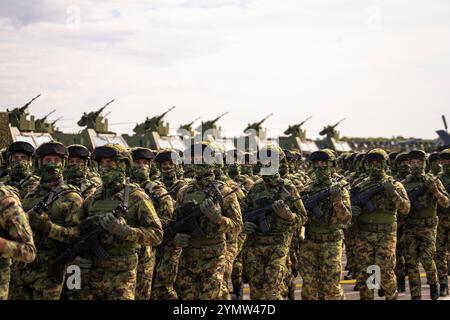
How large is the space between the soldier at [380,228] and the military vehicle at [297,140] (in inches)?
1095

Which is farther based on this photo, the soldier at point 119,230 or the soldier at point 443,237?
the soldier at point 443,237

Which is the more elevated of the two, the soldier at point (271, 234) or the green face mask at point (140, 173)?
the green face mask at point (140, 173)

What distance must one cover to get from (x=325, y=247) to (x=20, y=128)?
752 inches

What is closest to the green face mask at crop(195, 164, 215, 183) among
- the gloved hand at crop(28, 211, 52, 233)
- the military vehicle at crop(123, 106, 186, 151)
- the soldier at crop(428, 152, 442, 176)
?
the gloved hand at crop(28, 211, 52, 233)

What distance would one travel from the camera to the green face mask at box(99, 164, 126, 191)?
6.78 m

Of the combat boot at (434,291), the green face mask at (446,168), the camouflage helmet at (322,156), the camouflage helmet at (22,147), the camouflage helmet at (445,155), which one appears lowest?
the combat boot at (434,291)

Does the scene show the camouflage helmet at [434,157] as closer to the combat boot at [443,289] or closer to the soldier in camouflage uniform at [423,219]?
the soldier in camouflage uniform at [423,219]

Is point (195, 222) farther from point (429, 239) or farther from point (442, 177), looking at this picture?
point (442, 177)

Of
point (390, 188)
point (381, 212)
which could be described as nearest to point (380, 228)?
point (381, 212)

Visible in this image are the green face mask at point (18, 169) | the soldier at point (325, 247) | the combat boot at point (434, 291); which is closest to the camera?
the green face mask at point (18, 169)

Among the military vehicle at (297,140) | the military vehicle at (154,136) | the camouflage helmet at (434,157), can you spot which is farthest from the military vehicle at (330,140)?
the camouflage helmet at (434,157)

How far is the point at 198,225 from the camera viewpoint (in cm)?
786

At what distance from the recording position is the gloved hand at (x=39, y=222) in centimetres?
638
